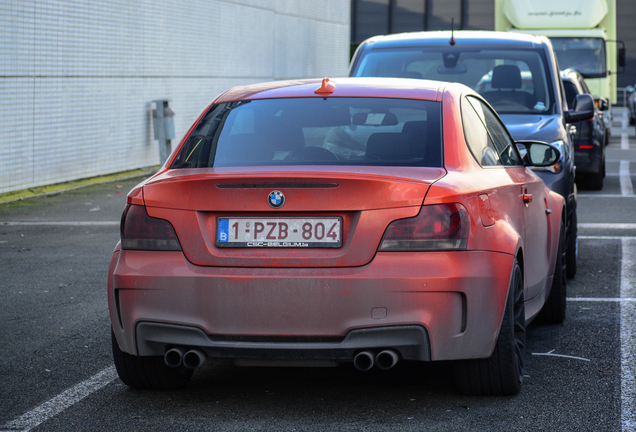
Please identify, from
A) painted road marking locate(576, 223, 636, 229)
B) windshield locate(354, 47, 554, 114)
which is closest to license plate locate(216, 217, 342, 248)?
windshield locate(354, 47, 554, 114)

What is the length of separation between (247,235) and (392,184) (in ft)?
2.06

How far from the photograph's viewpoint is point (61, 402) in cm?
460

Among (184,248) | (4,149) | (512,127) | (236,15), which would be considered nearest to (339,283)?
(184,248)

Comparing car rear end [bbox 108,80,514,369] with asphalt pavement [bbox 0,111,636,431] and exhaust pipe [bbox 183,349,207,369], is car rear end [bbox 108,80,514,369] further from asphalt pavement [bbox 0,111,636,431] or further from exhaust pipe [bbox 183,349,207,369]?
asphalt pavement [bbox 0,111,636,431]

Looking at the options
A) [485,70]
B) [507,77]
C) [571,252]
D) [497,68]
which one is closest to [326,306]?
[571,252]

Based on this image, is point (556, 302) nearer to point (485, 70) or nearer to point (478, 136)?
point (478, 136)

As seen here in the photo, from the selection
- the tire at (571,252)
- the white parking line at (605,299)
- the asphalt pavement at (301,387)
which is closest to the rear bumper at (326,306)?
the asphalt pavement at (301,387)

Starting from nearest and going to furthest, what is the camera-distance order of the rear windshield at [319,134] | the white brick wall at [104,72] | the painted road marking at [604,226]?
the rear windshield at [319,134], the painted road marking at [604,226], the white brick wall at [104,72]

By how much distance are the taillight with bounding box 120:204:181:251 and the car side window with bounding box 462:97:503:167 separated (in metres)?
1.45

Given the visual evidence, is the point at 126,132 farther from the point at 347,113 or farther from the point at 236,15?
the point at 347,113

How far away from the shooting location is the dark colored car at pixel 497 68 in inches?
352

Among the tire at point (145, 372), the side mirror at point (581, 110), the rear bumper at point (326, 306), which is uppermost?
the side mirror at point (581, 110)

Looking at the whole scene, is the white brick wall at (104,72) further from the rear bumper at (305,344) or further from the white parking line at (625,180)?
the rear bumper at (305,344)

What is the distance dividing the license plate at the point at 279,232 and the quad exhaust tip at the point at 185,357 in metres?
0.47
